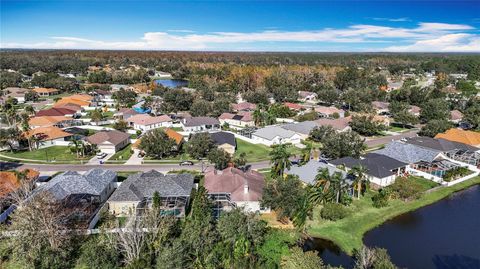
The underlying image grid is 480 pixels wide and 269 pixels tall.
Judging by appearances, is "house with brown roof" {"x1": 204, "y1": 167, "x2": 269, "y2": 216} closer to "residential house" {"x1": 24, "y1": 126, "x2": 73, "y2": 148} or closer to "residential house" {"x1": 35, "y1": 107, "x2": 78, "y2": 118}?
"residential house" {"x1": 24, "y1": 126, "x2": 73, "y2": 148}

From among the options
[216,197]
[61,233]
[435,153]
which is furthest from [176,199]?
[435,153]

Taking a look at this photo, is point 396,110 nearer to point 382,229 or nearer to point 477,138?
point 477,138

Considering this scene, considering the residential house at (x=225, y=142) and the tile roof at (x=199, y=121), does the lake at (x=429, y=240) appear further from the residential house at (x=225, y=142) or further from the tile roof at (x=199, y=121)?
the tile roof at (x=199, y=121)

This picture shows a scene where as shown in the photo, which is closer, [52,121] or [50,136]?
[50,136]

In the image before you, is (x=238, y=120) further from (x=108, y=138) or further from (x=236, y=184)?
(x=236, y=184)

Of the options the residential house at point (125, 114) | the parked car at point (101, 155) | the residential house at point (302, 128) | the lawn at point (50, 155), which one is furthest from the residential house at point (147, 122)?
the residential house at point (302, 128)

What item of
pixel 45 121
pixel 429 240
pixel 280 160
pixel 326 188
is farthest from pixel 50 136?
pixel 429 240

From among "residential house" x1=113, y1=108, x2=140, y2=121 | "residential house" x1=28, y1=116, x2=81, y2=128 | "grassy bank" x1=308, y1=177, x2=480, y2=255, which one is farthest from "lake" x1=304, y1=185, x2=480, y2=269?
"residential house" x1=28, y1=116, x2=81, y2=128
